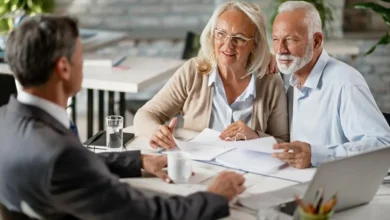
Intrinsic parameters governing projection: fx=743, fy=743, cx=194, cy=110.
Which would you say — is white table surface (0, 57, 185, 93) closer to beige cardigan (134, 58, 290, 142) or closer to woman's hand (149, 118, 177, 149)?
beige cardigan (134, 58, 290, 142)

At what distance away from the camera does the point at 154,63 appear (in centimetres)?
446

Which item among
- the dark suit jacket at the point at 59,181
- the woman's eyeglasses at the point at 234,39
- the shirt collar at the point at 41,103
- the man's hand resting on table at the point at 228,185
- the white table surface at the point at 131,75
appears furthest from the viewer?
the white table surface at the point at 131,75

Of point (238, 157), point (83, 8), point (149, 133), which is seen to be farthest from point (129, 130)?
point (83, 8)

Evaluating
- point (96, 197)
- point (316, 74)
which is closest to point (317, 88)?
point (316, 74)

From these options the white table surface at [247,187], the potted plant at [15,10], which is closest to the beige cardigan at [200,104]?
the white table surface at [247,187]

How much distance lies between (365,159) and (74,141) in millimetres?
788

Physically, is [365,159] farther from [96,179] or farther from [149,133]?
→ [149,133]

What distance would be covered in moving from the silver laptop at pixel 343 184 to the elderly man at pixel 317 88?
1.27 feet

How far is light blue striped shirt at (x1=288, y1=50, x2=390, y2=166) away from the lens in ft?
8.14

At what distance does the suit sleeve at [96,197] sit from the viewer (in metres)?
1.77

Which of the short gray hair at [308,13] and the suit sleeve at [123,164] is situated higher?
the short gray hair at [308,13]

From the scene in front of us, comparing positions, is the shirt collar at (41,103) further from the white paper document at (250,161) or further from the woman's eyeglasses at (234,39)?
the woman's eyeglasses at (234,39)

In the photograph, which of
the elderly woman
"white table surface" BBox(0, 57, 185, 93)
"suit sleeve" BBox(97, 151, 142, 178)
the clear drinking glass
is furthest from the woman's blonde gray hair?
"white table surface" BBox(0, 57, 185, 93)

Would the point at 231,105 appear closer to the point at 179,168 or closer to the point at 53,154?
the point at 179,168
